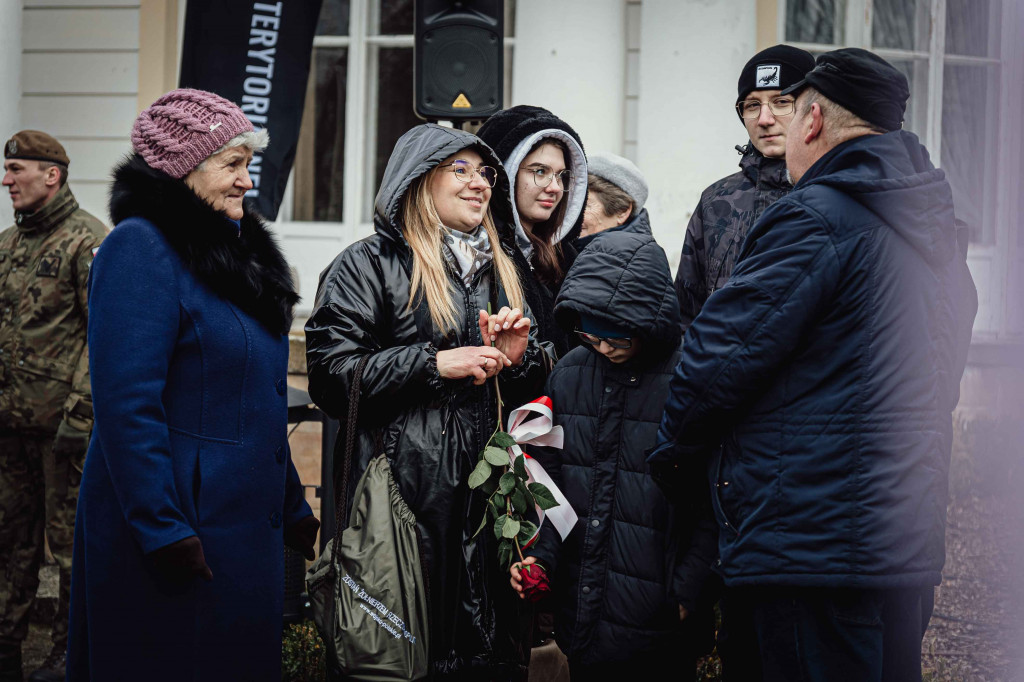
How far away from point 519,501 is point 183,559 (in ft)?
2.93

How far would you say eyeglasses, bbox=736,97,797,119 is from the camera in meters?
3.81

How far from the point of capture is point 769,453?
2.43 meters

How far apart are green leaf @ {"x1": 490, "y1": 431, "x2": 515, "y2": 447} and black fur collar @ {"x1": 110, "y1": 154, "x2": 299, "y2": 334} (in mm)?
678

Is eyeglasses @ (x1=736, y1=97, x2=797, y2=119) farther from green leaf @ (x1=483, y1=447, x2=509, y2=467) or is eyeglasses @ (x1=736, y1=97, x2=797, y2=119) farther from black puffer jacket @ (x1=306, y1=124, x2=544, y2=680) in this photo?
green leaf @ (x1=483, y1=447, x2=509, y2=467)

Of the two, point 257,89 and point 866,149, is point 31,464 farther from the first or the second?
point 866,149

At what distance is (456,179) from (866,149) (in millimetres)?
1263

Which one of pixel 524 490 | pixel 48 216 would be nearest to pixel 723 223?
pixel 524 490

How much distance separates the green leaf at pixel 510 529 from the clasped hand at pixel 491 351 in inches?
15.7

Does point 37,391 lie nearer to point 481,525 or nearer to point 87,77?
point 481,525

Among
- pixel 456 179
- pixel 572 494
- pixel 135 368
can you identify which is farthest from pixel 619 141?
pixel 135 368

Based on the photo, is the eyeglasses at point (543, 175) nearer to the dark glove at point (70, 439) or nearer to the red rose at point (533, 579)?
the red rose at point (533, 579)

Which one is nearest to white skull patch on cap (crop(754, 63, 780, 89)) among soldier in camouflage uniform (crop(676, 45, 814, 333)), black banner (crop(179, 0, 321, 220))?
soldier in camouflage uniform (crop(676, 45, 814, 333))

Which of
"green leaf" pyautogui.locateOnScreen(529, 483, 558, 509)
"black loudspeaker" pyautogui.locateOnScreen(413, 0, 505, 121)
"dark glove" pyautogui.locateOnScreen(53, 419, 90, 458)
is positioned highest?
"black loudspeaker" pyautogui.locateOnScreen(413, 0, 505, 121)

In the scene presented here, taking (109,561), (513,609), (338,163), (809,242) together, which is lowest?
(513,609)
